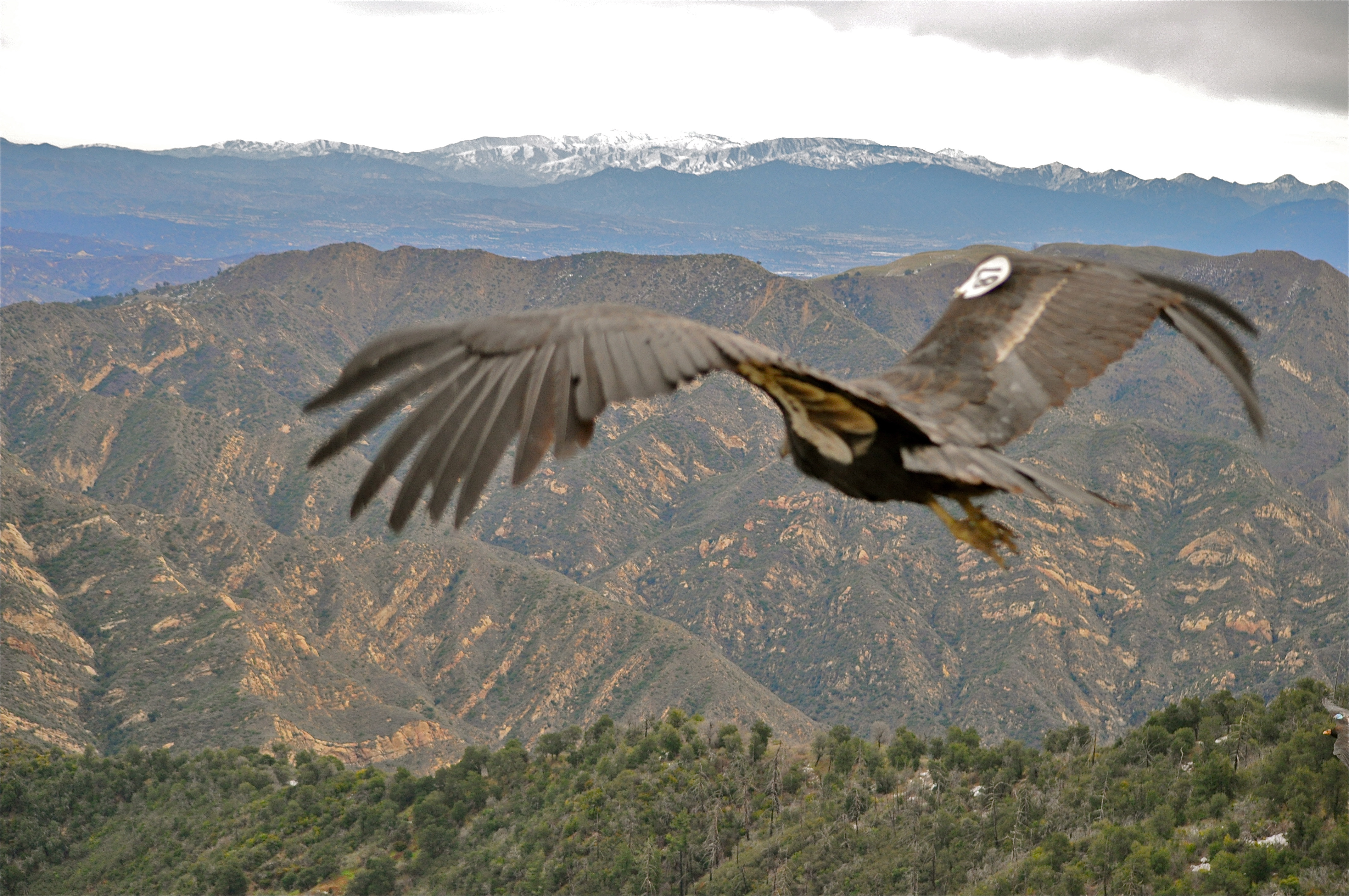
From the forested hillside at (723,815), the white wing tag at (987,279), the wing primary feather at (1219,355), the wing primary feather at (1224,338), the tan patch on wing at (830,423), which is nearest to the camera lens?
the tan patch on wing at (830,423)

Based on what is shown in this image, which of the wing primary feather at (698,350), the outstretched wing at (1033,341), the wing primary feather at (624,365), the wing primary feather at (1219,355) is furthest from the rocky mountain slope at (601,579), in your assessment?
the wing primary feather at (698,350)

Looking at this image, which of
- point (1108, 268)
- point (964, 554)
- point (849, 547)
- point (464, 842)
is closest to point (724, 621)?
point (849, 547)

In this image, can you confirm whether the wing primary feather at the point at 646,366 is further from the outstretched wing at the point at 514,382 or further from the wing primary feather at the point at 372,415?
the wing primary feather at the point at 372,415

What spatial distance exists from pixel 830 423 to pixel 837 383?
1.06ft

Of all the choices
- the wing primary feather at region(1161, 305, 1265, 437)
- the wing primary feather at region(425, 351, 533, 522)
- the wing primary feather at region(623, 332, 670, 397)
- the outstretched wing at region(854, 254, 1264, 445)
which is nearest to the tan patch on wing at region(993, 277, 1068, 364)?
the outstretched wing at region(854, 254, 1264, 445)

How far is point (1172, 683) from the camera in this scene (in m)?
115

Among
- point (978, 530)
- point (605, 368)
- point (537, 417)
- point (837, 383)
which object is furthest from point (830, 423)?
point (537, 417)

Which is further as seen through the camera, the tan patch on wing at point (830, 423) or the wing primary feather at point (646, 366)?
the tan patch on wing at point (830, 423)

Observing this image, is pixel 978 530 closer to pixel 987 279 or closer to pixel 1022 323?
pixel 1022 323

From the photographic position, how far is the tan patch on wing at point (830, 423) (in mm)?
4215

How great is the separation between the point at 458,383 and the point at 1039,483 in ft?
7.32

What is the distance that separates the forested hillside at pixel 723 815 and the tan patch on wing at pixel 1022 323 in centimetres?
2310

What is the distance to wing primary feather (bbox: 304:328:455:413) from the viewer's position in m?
3.43

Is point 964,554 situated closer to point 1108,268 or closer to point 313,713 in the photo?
point 313,713
